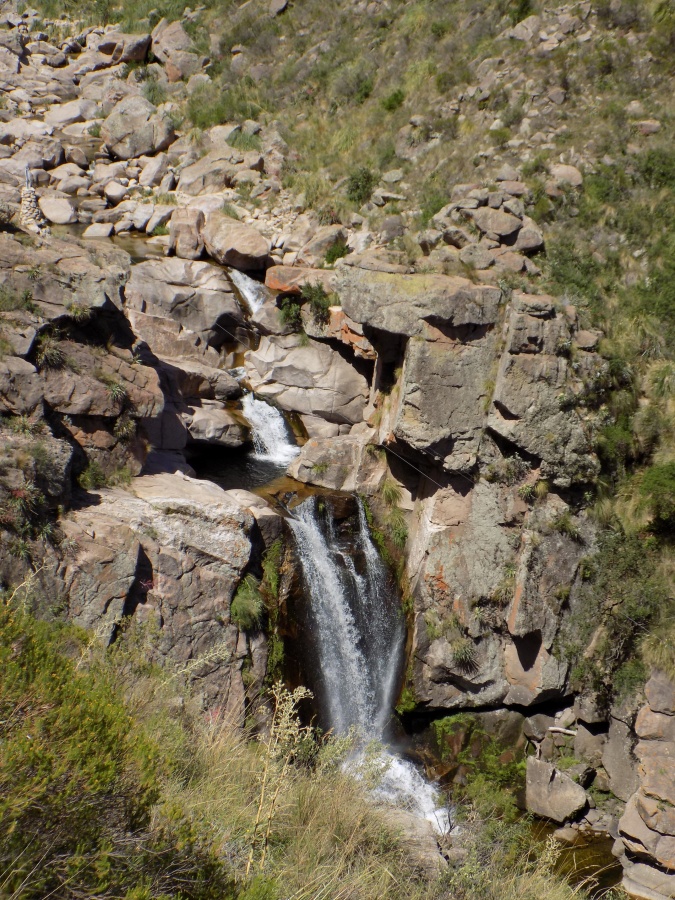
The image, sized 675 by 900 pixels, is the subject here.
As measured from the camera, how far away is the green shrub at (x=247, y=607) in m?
9.74

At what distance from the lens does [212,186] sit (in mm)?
19125

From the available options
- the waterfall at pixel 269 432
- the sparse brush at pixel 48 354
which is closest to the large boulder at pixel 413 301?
the waterfall at pixel 269 432

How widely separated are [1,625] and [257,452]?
10.2 m

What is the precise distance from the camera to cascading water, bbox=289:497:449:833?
11.0 metres

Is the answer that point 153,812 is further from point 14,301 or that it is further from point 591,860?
point 591,860

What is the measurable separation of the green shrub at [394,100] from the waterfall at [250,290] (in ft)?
23.3

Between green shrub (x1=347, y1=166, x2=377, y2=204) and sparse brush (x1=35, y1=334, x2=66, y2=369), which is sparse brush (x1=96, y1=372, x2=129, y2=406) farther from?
green shrub (x1=347, y1=166, x2=377, y2=204)

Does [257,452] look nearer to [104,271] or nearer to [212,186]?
[104,271]

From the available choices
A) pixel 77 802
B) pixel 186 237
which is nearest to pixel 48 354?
pixel 77 802

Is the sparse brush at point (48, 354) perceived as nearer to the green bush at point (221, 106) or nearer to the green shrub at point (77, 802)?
the green shrub at point (77, 802)

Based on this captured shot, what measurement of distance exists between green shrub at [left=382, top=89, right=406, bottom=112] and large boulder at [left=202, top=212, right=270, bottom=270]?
591 centimetres

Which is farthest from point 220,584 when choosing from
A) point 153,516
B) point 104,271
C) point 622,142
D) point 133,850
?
point 622,142

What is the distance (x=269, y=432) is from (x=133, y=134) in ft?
40.0

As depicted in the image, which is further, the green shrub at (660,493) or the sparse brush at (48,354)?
the green shrub at (660,493)
